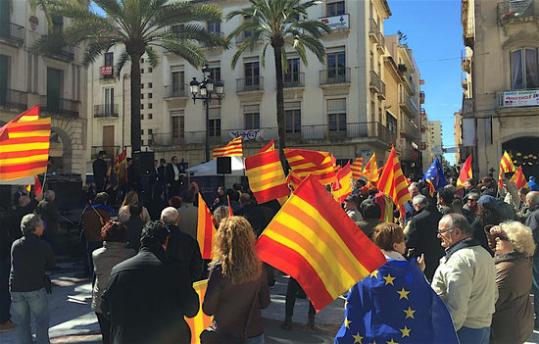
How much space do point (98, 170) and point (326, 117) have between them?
66.5 ft

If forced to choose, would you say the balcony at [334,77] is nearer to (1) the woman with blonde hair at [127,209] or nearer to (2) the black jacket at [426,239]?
(1) the woman with blonde hair at [127,209]

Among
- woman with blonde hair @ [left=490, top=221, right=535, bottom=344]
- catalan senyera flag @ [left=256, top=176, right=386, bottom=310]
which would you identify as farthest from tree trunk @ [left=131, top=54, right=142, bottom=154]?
woman with blonde hair @ [left=490, top=221, right=535, bottom=344]

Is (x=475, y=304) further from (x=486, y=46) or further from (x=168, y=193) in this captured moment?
(x=486, y=46)

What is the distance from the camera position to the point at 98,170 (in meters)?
14.4

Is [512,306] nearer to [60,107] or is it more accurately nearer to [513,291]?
[513,291]

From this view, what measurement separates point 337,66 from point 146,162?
21327mm

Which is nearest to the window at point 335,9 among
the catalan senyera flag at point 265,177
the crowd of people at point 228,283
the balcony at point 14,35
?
the balcony at point 14,35

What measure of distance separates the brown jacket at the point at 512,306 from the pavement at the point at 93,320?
208cm

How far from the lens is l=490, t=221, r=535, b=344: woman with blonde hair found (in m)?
3.77

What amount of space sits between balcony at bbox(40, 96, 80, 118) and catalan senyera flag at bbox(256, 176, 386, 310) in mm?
27871

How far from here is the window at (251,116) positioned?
34.1 metres

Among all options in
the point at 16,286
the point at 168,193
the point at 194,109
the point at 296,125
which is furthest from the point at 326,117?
the point at 16,286

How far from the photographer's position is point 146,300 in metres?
3.26

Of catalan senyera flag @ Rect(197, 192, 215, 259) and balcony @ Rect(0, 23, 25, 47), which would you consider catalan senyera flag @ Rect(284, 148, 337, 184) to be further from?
balcony @ Rect(0, 23, 25, 47)
